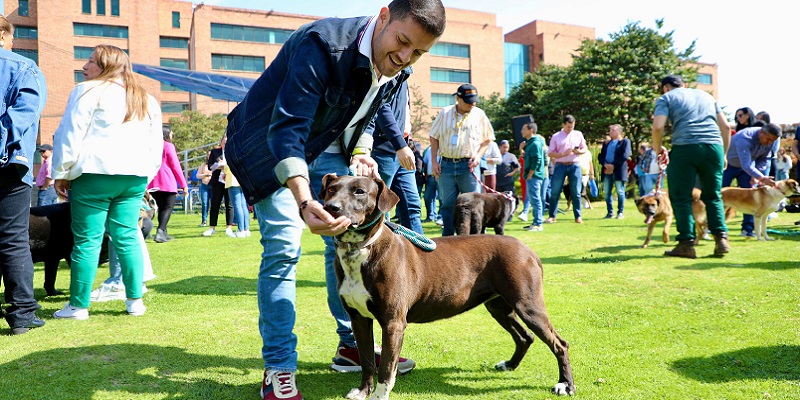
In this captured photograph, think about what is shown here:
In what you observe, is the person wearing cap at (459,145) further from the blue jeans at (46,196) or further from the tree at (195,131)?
the tree at (195,131)

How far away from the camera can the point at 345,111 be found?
273cm

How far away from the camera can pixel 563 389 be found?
281 cm

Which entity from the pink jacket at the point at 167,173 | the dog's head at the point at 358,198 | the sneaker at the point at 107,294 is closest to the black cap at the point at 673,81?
the dog's head at the point at 358,198

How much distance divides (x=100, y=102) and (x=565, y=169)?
30.0ft

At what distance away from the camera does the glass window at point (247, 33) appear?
52.9 m

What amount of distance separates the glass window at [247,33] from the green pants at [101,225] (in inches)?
2064

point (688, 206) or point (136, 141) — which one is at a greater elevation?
point (136, 141)

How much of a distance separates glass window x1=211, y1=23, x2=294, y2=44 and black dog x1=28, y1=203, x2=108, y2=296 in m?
51.6

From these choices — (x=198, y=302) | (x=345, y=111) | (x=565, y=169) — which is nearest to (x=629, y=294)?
→ (x=345, y=111)

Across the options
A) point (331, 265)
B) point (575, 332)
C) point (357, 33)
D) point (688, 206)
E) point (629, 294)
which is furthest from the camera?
point (688, 206)

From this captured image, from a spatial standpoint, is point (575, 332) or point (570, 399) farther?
point (575, 332)

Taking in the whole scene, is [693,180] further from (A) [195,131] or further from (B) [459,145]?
(A) [195,131]

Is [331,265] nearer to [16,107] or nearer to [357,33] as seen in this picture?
[357,33]

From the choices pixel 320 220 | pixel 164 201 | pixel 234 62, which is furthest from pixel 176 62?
pixel 320 220
